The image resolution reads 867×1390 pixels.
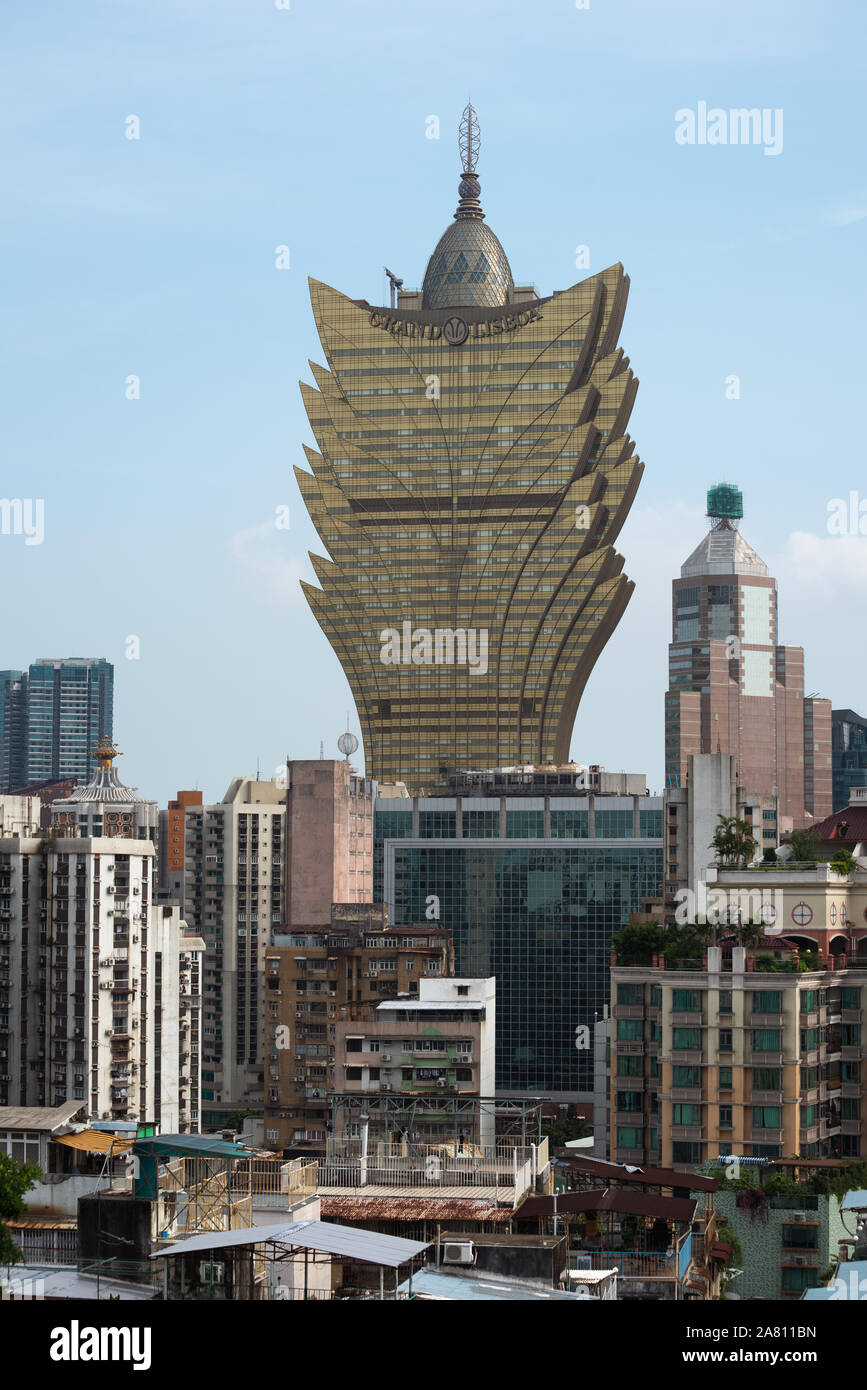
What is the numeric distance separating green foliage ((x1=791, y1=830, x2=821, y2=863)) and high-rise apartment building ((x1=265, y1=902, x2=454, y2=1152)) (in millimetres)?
36448

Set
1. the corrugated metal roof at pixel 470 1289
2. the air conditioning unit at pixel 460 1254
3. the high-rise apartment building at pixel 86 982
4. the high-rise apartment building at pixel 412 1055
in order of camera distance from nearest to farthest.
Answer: the corrugated metal roof at pixel 470 1289, the air conditioning unit at pixel 460 1254, the high-rise apartment building at pixel 412 1055, the high-rise apartment building at pixel 86 982

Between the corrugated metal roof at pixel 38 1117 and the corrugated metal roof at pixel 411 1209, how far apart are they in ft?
33.0

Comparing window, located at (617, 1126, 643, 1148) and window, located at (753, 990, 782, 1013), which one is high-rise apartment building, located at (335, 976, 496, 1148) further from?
window, located at (753, 990, 782, 1013)

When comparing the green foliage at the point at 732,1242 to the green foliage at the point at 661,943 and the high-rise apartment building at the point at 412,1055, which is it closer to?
the green foliage at the point at 661,943

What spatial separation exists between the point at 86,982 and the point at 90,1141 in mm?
52697

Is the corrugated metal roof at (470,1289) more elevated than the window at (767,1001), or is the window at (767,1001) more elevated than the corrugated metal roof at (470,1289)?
the window at (767,1001)

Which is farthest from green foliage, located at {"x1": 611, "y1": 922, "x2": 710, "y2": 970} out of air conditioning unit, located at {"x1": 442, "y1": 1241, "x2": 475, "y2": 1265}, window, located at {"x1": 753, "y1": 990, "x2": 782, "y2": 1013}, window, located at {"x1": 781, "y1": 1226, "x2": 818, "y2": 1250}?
air conditioning unit, located at {"x1": 442, "y1": 1241, "x2": 475, "y2": 1265}

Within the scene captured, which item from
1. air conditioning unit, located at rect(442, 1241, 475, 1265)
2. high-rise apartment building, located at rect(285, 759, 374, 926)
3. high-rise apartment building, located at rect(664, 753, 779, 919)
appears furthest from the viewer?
high-rise apartment building, located at rect(285, 759, 374, 926)

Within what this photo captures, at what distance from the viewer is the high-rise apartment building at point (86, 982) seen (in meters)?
112

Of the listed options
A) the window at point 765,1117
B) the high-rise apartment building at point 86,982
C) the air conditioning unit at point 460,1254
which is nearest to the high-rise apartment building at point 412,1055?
the high-rise apartment building at point 86,982

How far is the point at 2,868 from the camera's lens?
118 m

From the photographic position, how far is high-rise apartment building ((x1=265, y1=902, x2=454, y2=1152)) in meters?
139
